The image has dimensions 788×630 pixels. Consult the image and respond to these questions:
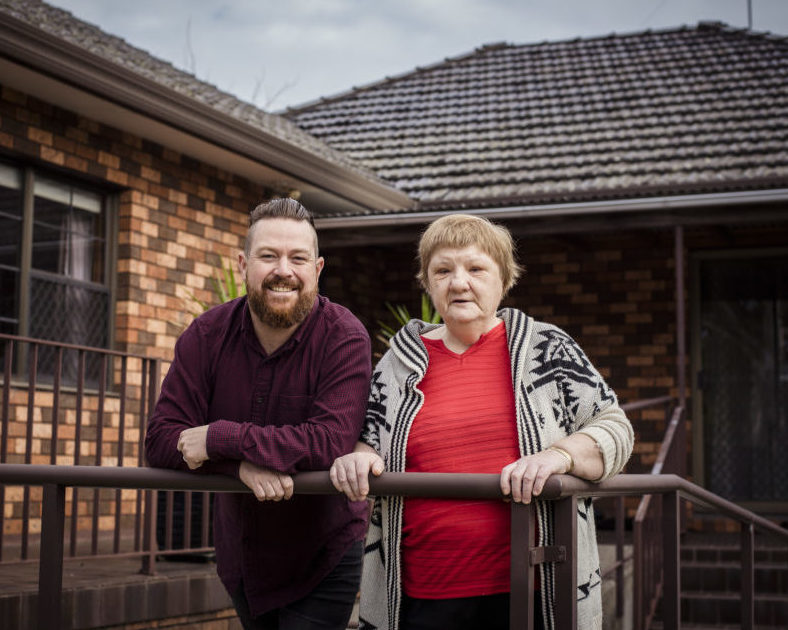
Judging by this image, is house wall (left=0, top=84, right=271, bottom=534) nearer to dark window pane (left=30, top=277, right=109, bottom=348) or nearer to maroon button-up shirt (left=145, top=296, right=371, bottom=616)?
dark window pane (left=30, top=277, right=109, bottom=348)

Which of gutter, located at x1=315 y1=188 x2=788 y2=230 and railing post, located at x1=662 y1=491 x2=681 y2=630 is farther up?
gutter, located at x1=315 y1=188 x2=788 y2=230

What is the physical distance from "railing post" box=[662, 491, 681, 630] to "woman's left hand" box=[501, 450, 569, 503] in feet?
2.70

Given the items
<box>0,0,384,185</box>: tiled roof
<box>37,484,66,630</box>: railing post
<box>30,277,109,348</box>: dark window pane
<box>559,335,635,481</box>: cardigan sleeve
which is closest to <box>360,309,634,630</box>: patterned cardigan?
<box>559,335,635,481</box>: cardigan sleeve

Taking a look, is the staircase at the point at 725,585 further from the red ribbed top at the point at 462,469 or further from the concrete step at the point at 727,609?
the red ribbed top at the point at 462,469

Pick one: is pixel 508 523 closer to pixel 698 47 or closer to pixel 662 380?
pixel 662 380

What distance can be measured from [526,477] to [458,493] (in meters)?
0.15

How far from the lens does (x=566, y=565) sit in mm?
2260

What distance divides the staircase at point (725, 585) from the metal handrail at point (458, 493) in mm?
4055

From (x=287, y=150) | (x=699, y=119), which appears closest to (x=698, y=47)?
(x=699, y=119)

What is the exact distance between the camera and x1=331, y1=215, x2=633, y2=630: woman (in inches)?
96.4

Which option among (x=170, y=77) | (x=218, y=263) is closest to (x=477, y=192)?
(x=218, y=263)

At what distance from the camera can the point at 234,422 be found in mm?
A: 2568

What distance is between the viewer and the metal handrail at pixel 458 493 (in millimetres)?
2242

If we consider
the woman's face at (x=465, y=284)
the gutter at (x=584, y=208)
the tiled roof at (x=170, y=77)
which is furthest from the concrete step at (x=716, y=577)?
the woman's face at (x=465, y=284)
